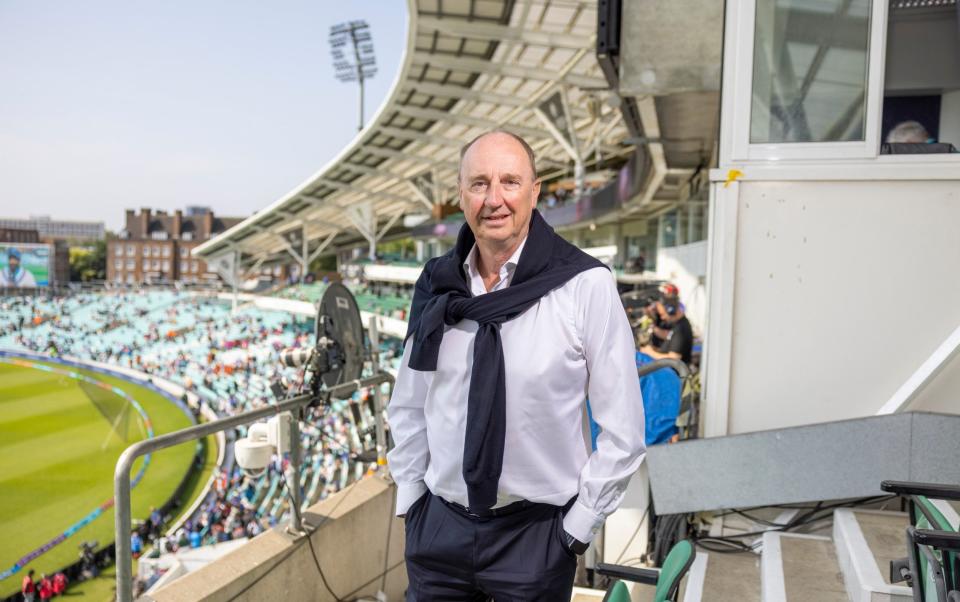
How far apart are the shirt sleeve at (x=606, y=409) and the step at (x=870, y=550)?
1.40 meters

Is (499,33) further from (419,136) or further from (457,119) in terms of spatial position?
(419,136)

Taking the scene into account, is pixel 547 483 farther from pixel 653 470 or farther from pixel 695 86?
pixel 695 86

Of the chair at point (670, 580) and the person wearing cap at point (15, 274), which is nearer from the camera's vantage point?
the chair at point (670, 580)

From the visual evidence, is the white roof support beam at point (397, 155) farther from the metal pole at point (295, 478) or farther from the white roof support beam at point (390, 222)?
the metal pole at point (295, 478)

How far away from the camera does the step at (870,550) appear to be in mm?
2363

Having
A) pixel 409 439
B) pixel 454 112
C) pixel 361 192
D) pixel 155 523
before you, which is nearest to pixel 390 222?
pixel 361 192

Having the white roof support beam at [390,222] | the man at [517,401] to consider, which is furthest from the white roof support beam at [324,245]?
the man at [517,401]

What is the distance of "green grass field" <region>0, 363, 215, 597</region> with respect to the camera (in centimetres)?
1866

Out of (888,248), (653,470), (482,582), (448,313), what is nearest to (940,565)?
(482,582)

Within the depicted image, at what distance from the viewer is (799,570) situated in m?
2.97

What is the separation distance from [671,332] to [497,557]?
531cm

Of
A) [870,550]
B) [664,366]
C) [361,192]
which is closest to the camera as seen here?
[870,550]

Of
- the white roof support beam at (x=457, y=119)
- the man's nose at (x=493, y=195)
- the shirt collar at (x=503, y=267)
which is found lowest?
the shirt collar at (x=503, y=267)

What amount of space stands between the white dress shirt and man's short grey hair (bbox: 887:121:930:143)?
2.99 metres
